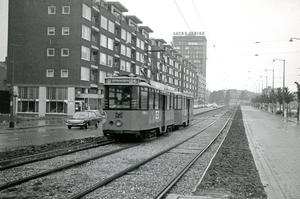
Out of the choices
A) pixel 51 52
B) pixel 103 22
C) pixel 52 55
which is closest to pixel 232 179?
pixel 52 55

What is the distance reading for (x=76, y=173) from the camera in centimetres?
868

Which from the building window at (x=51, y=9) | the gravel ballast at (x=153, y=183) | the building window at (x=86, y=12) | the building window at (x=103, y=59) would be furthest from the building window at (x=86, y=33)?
the gravel ballast at (x=153, y=183)

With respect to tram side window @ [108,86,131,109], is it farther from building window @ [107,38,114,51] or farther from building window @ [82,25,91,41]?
building window @ [107,38,114,51]

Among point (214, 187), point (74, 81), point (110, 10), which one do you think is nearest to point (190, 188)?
point (214, 187)

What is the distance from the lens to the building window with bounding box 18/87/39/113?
4699 cm

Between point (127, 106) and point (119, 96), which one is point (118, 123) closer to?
point (127, 106)

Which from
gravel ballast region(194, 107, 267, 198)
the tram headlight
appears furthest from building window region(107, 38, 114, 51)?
gravel ballast region(194, 107, 267, 198)

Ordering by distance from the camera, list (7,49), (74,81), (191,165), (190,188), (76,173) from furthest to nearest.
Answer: (7,49) < (74,81) < (191,165) < (76,173) < (190,188)

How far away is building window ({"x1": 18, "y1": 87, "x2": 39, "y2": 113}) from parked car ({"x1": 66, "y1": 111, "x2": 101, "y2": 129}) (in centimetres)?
2125

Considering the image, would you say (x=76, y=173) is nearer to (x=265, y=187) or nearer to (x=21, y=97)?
(x=265, y=187)

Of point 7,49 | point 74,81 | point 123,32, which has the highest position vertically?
point 123,32

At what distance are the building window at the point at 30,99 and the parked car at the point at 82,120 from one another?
21.3 meters

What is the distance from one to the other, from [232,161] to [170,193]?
4.97 m

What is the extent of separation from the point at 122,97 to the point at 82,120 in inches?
462
